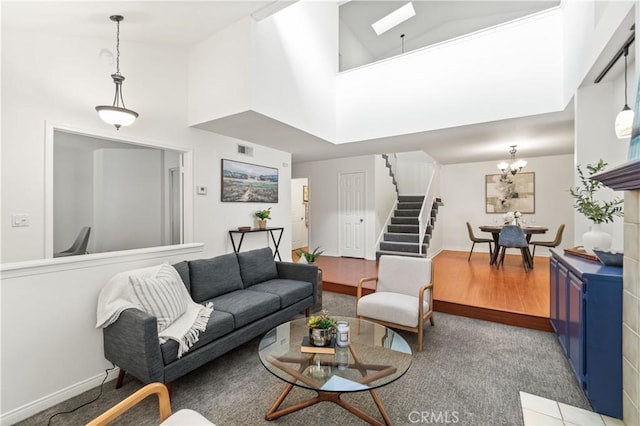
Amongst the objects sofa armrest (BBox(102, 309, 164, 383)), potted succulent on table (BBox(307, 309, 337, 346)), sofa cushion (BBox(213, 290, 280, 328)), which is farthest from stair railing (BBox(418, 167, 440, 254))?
sofa armrest (BBox(102, 309, 164, 383))

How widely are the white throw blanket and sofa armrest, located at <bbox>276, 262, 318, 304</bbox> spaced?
4.58ft

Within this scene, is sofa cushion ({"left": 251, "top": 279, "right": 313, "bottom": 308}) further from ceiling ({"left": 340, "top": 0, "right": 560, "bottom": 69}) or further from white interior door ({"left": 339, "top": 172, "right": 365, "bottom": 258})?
ceiling ({"left": 340, "top": 0, "right": 560, "bottom": 69})

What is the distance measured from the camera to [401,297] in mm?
2998

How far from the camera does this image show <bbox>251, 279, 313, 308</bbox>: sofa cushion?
3.13 metres

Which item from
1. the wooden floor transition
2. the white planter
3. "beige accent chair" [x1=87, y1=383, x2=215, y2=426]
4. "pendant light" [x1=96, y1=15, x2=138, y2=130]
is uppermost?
"pendant light" [x1=96, y1=15, x2=138, y2=130]

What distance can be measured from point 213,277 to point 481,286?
387cm

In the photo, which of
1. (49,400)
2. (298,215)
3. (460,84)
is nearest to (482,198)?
(460,84)

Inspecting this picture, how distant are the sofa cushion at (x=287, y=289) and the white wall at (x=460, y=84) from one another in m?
2.72

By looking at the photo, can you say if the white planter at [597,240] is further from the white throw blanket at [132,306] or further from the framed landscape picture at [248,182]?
the framed landscape picture at [248,182]

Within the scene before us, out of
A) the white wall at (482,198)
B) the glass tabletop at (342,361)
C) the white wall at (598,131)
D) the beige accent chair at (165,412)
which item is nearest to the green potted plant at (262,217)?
the glass tabletop at (342,361)

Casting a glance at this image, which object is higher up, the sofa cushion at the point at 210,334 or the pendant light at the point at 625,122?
the pendant light at the point at 625,122

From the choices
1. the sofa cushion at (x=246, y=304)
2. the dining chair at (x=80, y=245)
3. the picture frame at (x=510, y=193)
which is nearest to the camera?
the sofa cushion at (x=246, y=304)

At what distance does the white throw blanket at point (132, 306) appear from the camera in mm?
2100

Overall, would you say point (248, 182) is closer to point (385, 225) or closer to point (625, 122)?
point (385, 225)
